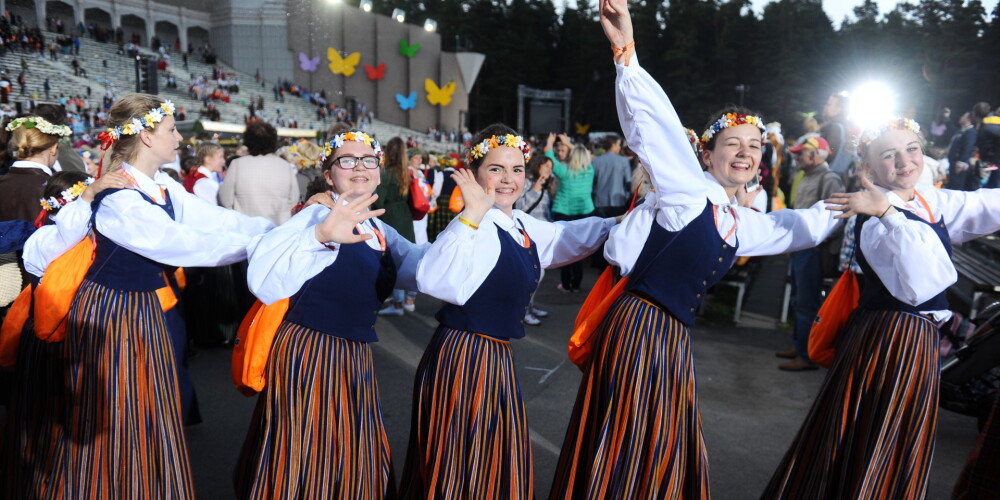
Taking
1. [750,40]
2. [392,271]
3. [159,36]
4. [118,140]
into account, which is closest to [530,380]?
[392,271]

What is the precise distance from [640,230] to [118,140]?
2196 millimetres

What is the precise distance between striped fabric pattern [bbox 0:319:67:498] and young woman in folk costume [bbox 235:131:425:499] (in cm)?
86

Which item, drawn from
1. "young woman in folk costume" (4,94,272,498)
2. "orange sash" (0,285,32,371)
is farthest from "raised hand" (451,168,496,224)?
"orange sash" (0,285,32,371)

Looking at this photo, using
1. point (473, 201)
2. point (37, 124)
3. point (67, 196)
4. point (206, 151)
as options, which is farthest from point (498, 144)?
point (206, 151)

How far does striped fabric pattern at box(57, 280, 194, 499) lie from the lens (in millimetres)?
2676

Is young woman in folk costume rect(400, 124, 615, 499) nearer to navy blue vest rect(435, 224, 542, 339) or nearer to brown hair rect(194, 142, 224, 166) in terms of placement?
navy blue vest rect(435, 224, 542, 339)

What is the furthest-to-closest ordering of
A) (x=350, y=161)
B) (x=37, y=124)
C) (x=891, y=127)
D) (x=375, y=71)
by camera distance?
(x=375, y=71), (x=37, y=124), (x=891, y=127), (x=350, y=161)

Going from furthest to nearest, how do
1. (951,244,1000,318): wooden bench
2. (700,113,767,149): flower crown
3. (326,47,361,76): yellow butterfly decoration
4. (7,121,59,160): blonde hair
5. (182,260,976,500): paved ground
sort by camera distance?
(326,47,361,76): yellow butterfly decoration → (951,244,1000,318): wooden bench → (7,121,59,160): blonde hair → (182,260,976,500): paved ground → (700,113,767,149): flower crown

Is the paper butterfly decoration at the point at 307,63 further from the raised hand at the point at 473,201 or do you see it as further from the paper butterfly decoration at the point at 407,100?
the raised hand at the point at 473,201

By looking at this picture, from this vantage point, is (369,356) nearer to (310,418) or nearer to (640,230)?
(310,418)

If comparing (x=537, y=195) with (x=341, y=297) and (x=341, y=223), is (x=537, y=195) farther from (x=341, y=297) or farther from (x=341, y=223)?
(x=341, y=223)

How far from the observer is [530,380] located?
5.08m

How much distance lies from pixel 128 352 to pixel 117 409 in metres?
0.22

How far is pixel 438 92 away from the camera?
127 ft
